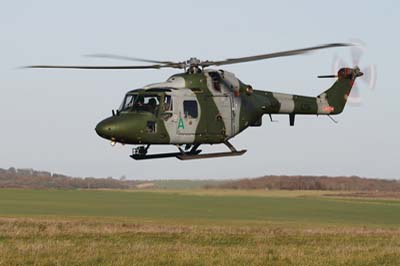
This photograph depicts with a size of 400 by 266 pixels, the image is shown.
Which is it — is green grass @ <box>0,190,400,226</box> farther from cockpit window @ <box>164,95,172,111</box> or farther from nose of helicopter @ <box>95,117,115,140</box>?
nose of helicopter @ <box>95,117,115,140</box>

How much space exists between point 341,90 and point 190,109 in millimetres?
9405

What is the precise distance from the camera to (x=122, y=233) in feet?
115

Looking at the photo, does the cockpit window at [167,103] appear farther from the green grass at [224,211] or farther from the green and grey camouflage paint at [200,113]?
the green grass at [224,211]

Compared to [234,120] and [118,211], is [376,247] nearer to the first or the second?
[234,120]

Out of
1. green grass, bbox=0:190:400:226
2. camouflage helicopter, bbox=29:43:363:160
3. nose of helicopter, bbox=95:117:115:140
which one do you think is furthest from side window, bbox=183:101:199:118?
green grass, bbox=0:190:400:226

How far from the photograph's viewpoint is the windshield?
2928cm

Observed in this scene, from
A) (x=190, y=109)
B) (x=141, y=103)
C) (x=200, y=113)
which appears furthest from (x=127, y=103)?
(x=200, y=113)

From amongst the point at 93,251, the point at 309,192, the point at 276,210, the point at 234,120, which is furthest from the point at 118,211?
the point at 309,192

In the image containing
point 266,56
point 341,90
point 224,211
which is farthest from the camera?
point 224,211

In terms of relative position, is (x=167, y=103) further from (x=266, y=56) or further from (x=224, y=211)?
(x=224, y=211)

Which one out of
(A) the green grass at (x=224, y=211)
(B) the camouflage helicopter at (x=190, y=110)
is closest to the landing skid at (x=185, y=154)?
(B) the camouflage helicopter at (x=190, y=110)

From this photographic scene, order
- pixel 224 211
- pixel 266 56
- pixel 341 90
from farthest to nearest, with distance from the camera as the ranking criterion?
pixel 224 211 → pixel 341 90 → pixel 266 56

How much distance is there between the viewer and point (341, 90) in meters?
37.1

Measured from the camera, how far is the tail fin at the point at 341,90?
36781 mm
